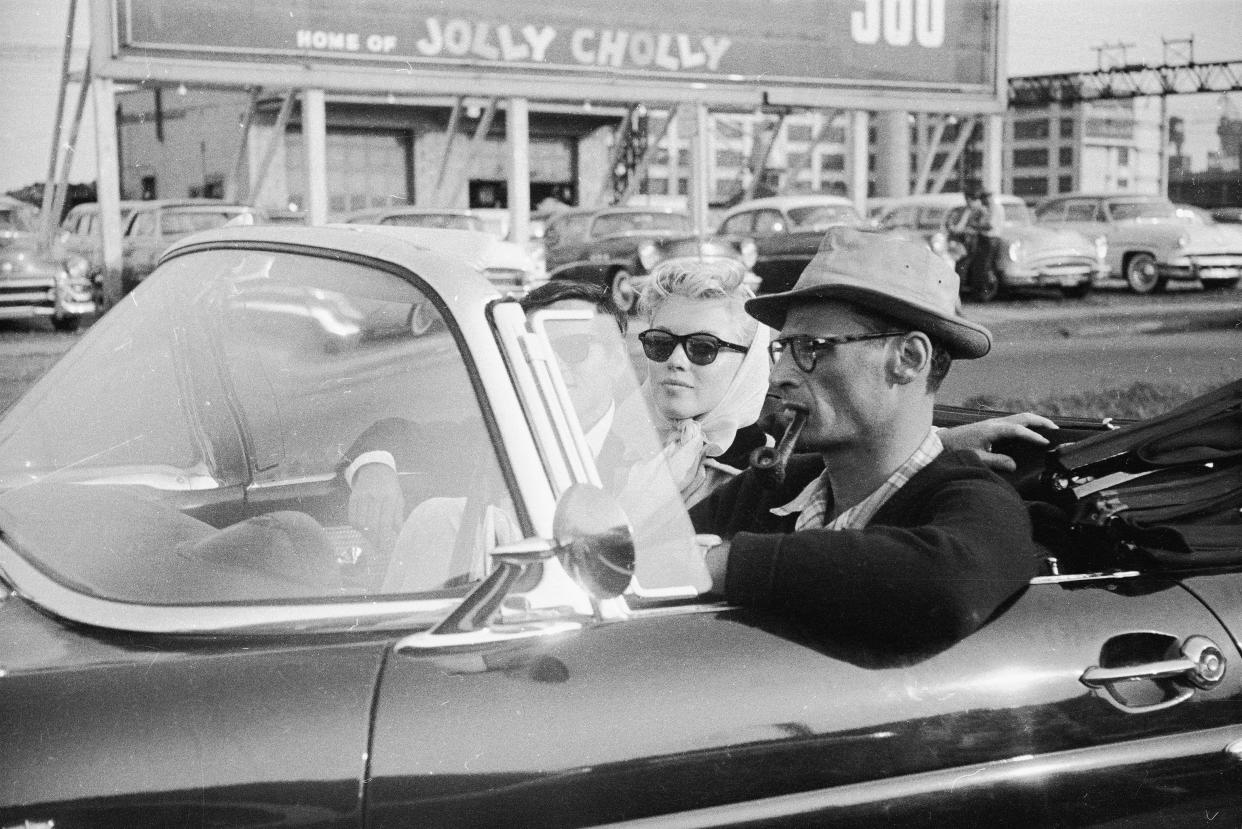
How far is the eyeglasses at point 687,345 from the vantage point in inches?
124

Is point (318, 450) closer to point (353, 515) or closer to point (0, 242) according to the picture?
point (353, 515)

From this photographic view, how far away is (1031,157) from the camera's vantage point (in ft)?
325

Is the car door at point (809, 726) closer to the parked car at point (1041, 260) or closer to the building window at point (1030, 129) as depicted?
the parked car at point (1041, 260)

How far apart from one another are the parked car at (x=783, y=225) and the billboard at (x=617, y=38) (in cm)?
318

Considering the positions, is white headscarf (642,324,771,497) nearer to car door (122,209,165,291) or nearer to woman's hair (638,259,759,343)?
woman's hair (638,259,759,343)

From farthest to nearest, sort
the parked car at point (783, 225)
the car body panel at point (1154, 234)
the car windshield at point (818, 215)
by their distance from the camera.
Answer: the car body panel at point (1154, 234) < the car windshield at point (818, 215) < the parked car at point (783, 225)

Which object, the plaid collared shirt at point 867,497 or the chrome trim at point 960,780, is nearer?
the chrome trim at point 960,780

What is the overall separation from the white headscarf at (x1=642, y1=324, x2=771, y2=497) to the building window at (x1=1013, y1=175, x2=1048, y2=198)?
330 feet

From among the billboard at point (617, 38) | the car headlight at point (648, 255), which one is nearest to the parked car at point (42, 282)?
the billboard at point (617, 38)

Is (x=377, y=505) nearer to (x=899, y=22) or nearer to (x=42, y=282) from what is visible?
(x=42, y=282)

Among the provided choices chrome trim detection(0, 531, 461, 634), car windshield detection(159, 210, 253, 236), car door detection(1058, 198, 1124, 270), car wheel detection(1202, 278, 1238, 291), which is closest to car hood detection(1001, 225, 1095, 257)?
car door detection(1058, 198, 1124, 270)

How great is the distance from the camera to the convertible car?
→ 5.08 ft

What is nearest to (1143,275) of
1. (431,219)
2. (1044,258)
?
(1044,258)

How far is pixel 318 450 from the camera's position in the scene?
2152mm
